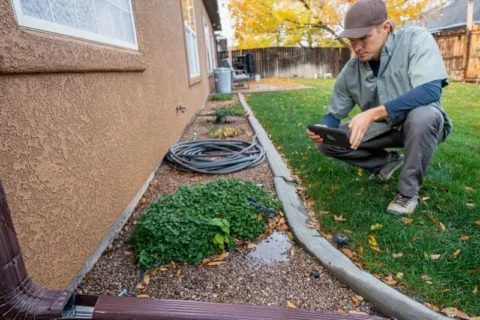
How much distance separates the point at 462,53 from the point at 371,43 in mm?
12926

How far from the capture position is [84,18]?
191 cm

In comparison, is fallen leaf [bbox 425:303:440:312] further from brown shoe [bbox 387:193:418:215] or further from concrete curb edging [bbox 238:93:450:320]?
brown shoe [bbox 387:193:418:215]

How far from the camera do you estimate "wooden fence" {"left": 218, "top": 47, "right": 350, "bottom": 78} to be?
20219mm

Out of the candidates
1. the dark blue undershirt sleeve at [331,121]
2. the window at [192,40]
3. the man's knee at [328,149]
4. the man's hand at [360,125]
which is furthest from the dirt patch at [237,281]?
the window at [192,40]

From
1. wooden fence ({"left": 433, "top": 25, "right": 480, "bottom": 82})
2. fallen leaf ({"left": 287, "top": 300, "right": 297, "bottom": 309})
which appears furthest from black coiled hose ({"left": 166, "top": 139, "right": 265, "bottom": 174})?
wooden fence ({"left": 433, "top": 25, "right": 480, "bottom": 82})

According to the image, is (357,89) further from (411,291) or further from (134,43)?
(134,43)

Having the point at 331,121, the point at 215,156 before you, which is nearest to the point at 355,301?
the point at 331,121

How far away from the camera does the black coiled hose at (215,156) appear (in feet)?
10.3

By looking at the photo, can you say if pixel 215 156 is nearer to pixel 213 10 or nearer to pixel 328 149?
pixel 328 149

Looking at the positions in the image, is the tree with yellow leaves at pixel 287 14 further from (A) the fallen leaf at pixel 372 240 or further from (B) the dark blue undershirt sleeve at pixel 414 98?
(A) the fallen leaf at pixel 372 240

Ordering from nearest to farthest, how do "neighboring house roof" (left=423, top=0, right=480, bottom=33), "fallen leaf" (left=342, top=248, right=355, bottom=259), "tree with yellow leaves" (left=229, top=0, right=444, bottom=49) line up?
"fallen leaf" (left=342, top=248, right=355, bottom=259) → "tree with yellow leaves" (left=229, top=0, right=444, bottom=49) → "neighboring house roof" (left=423, top=0, right=480, bottom=33)

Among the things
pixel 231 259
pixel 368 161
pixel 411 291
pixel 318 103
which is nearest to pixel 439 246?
pixel 411 291

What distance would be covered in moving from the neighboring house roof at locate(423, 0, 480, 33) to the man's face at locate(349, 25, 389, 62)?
700 inches

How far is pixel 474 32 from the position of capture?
11.5 meters
